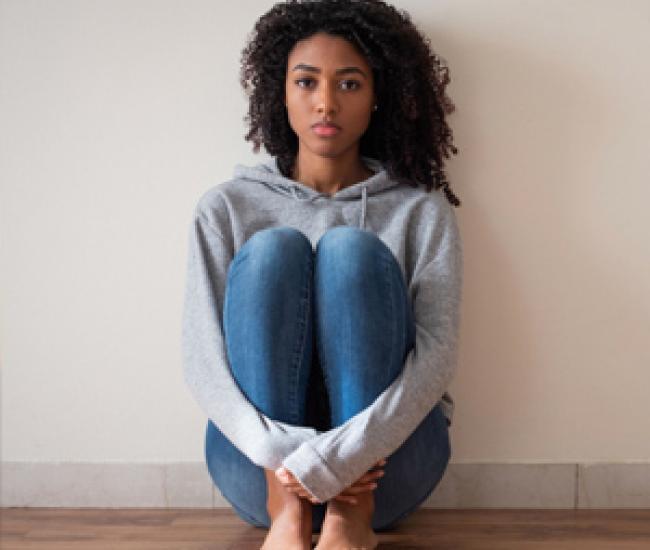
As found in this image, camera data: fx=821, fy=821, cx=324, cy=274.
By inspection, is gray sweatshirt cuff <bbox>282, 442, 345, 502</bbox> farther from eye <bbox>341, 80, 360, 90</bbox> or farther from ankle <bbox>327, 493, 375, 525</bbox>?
eye <bbox>341, 80, 360, 90</bbox>

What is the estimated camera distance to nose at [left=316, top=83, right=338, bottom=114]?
1.50 meters

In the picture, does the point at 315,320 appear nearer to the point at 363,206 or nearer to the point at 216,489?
the point at 363,206

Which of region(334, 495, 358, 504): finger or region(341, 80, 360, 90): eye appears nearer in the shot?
region(334, 495, 358, 504): finger

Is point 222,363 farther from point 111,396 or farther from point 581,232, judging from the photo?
point 581,232

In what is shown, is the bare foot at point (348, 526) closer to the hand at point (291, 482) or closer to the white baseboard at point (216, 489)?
the hand at point (291, 482)

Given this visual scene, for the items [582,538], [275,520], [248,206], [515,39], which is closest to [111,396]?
[248,206]

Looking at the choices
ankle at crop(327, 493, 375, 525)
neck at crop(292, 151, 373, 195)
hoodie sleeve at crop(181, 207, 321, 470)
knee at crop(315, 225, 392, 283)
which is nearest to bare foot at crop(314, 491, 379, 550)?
ankle at crop(327, 493, 375, 525)

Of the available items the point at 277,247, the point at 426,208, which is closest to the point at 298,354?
the point at 277,247

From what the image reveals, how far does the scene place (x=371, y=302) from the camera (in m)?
1.24

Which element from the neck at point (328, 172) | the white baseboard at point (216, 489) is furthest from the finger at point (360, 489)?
the neck at point (328, 172)

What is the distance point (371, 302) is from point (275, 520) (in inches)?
14.2

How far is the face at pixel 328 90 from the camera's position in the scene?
1509 mm

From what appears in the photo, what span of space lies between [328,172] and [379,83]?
0.64ft

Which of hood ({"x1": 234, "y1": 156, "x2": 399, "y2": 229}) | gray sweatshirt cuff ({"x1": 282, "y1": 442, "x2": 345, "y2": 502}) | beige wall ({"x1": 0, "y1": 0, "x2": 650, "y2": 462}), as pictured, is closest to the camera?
gray sweatshirt cuff ({"x1": 282, "y1": 442, "x2": 345, "y2": 502})
